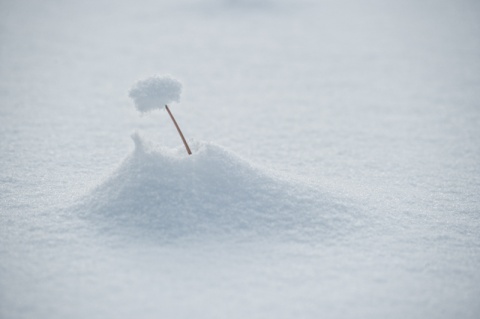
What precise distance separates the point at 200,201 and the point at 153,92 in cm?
54

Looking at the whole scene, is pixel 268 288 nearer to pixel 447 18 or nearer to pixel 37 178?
pixel 37 178

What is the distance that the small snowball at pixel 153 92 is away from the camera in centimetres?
195

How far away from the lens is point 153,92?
195 cm

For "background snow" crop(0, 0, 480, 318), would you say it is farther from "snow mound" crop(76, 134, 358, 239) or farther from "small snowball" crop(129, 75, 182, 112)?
"small snowball" crop(129, 75, 182, 112)

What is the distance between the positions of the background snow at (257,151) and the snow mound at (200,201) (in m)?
0.02

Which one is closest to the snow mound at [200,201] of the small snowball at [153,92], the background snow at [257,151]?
the background snow at [257,151]

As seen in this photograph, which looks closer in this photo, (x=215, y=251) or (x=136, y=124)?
(x=215, y=251)

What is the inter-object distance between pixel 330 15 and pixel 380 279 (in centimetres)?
612

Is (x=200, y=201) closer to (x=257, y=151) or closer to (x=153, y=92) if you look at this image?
(x=153, y=92)

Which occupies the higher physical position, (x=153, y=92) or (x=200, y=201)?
(x=153, y=92)

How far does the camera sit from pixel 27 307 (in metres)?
1.49

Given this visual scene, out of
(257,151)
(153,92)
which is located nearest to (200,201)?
(153,92)

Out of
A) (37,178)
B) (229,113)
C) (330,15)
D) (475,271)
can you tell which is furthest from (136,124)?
(330,15)

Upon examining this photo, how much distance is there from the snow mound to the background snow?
0.02 metres
